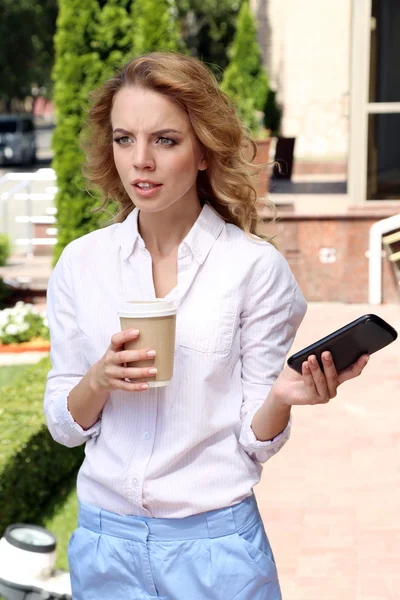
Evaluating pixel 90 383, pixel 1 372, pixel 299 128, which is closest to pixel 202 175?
pixel 90 383

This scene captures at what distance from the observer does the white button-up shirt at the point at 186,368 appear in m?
2.00

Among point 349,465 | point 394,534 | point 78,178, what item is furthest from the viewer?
point 78,178

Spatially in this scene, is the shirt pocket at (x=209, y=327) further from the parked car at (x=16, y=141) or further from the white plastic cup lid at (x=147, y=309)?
the parked car at (x=16, y=141)

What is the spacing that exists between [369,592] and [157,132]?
271cm

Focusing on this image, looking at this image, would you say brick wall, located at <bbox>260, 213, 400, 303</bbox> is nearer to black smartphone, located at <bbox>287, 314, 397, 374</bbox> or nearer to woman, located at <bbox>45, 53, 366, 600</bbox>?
woman, located at <bbox>45, 53, 366, 600</bbox>

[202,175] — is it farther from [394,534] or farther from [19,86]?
[19,86]

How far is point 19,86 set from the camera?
41562 millimetres

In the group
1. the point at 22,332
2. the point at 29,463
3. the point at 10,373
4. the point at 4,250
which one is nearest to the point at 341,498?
the point at 29,463

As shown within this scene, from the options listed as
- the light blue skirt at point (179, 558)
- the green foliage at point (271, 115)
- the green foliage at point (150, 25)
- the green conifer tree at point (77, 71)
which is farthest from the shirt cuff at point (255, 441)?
the green foliage at point (271, 115)

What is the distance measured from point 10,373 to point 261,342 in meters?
6.50

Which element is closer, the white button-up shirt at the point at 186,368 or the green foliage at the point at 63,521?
the white button-up shirt at the point at 186,368

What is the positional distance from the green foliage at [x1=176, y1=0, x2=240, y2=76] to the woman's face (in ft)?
113

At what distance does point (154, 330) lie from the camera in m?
1.79

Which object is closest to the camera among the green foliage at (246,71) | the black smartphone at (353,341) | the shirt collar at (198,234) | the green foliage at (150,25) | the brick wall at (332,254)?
the black smartphone at (353,341)
